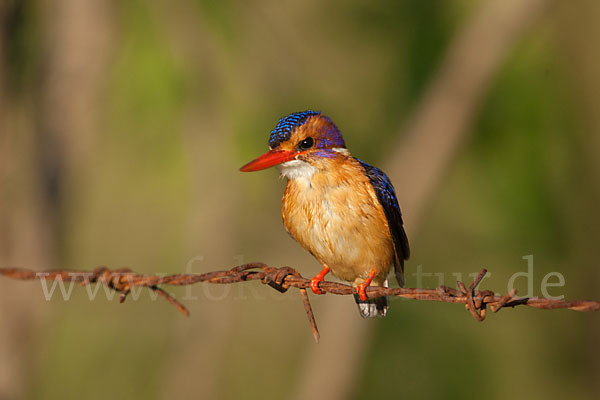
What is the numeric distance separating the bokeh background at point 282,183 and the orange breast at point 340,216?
3.26m

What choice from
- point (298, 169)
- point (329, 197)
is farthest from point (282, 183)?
point (329, 197)

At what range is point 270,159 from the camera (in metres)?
3.10

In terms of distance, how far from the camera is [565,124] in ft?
26.7

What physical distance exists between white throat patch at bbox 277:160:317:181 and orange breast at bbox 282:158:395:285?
0.7 inches

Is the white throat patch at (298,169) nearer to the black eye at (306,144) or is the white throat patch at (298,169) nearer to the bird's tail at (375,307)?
the black eye at (306,144)

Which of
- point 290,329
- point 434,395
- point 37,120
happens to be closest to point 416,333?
point 434,395

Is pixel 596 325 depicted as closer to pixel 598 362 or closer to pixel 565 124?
pixel 598 362

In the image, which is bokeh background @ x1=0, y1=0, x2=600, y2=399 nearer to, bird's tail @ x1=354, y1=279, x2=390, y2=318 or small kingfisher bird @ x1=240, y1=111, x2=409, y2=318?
bird's tail @ x1=354, y1=279, x2=390, y2=318

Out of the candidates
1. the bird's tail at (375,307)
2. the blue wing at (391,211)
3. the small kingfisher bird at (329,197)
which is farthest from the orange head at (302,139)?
the bird's tail at (375,307)

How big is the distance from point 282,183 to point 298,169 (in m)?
4.69

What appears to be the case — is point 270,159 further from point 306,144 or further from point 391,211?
point 391,211

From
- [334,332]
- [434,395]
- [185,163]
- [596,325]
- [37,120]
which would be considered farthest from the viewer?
[185,163]

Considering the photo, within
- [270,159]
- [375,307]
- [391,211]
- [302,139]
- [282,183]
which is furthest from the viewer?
[282,183]

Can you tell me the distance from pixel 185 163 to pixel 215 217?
190 cm
